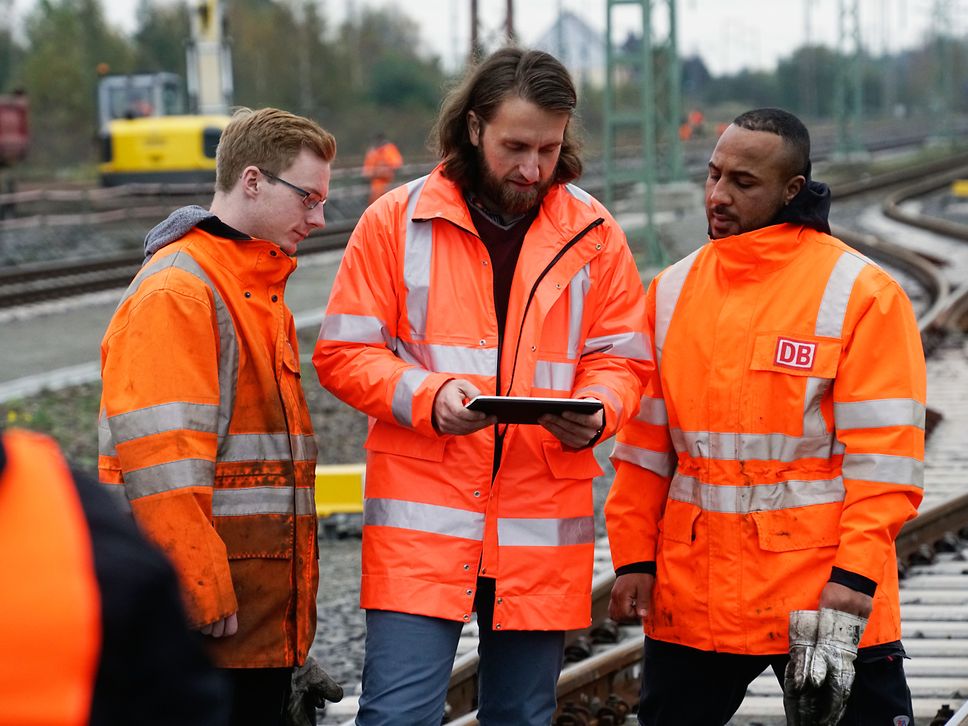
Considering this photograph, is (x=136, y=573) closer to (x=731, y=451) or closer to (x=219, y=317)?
(x=219, y=317)

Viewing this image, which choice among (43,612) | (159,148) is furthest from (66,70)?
(43,612)

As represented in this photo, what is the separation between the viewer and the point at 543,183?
11.9 ft

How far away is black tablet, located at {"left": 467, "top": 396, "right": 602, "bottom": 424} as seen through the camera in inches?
128

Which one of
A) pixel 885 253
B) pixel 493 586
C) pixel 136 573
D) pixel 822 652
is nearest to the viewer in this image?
pixel 136 573

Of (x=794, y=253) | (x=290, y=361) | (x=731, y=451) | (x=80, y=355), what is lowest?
(x=80, y=355)

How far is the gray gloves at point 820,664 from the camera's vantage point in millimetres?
3342

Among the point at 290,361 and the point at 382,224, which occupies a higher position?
the point at 382,224

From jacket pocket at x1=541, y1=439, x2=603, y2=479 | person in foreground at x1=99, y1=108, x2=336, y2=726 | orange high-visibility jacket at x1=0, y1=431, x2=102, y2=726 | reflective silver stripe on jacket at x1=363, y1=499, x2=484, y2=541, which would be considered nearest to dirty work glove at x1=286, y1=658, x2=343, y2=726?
person in foreground at x1=99, y1=108, x2=336, y2=726

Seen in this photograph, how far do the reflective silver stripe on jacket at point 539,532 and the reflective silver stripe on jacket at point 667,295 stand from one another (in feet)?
1.67

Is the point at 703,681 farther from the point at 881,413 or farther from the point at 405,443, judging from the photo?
the point at 405,443

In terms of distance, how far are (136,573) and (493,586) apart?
7.14 ft

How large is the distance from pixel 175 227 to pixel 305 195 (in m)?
0.32

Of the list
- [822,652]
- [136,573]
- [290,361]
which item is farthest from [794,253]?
[136,573]

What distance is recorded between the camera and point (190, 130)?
28641 mm
